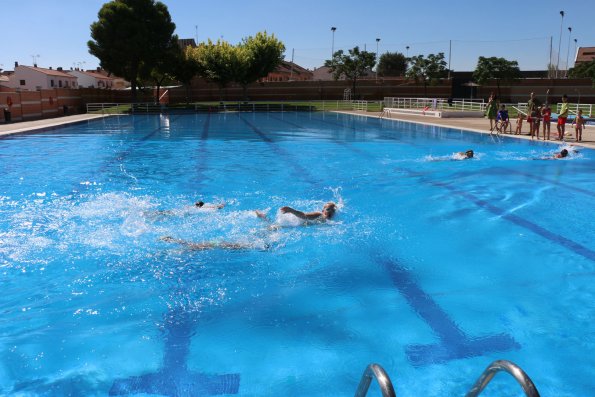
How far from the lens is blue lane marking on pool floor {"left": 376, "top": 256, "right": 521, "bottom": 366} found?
3912 mm

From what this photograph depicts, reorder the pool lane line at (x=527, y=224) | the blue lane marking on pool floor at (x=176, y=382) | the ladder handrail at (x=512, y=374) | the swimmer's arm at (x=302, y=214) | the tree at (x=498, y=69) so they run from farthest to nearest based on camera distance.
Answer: the tree at (x=498, y=69), the swimmer's arm at (x=302, y=214), the pool lane line at (x=527, y=224), the blue lane marking on pool floor at (x=176, y=382), the ladder handrail at (x=512, y=374)

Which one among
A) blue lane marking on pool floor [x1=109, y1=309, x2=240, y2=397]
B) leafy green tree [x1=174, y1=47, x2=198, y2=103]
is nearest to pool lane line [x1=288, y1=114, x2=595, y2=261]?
blue lane marking on pool floor [x1=109, y1=309, x2=240, y2=397]

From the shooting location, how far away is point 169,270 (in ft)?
18.6

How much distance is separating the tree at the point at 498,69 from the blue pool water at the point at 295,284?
4106 cm

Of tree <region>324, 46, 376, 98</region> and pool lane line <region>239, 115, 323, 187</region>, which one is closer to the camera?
pool lane line <region>239, 115, 323, 187</region>

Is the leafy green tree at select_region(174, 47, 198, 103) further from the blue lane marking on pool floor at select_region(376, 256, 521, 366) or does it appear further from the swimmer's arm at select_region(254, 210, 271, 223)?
the blue lane marking on pool floor at select_region(376, 256, 521, 366)

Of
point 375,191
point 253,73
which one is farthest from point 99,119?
point 375,191

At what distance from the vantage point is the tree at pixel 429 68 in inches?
1961

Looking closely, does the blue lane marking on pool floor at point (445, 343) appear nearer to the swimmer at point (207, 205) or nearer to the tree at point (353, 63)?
the swimmer at point (207, 205)

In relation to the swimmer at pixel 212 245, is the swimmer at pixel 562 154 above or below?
above

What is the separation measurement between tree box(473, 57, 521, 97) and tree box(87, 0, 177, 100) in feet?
101

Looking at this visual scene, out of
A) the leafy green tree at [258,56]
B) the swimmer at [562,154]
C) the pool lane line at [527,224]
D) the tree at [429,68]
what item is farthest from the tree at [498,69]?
the pool lane line at [527,224]

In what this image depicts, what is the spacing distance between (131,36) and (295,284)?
35.7m

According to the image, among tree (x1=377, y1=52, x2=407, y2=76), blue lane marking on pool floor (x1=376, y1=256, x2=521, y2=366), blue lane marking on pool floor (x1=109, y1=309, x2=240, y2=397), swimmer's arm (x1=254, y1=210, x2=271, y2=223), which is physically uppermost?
tree (x1=377, y1=52, x2=407, y2=76)
